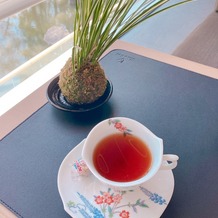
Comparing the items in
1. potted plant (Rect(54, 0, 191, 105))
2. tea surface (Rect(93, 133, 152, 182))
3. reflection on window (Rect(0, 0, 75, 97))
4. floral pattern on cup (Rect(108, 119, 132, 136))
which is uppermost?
potted plant (Rect(54, 0, 191, 105))

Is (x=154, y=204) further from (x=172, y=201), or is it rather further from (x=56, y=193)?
(x=56, y=193)

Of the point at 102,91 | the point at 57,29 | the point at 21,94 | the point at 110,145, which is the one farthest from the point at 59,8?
the point at 110,145

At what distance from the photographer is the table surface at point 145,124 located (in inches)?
20.5

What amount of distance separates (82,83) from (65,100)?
8 cm

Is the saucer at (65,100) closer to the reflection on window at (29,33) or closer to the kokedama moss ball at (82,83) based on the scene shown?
the kokedama moss ball at (82,83)

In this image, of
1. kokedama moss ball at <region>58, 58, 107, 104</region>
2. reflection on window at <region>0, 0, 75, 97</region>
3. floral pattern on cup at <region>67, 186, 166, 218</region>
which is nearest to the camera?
floral pattern on cup at <region>67, 186, 166, 218</region>

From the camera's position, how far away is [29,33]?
1064mm

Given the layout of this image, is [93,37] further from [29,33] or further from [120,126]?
[29,33]

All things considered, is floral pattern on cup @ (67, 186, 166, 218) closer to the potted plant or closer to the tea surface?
the tea surface

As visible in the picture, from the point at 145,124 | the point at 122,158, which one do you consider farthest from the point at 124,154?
the point at 145,124

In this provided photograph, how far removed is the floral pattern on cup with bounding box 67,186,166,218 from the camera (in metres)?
0.48

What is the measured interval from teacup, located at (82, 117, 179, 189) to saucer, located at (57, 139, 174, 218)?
26mm

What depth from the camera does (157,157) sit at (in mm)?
509

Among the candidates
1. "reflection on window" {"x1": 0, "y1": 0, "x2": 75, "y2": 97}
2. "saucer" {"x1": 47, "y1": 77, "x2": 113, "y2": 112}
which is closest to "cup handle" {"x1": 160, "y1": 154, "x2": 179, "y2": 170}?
"saucer" {"x1": 47, "y1": 77, "x2": 113, "y2": 112}
